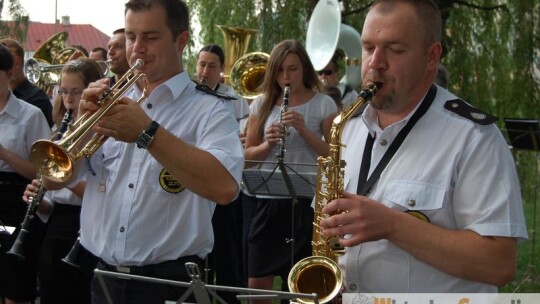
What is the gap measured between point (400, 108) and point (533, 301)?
142 cm

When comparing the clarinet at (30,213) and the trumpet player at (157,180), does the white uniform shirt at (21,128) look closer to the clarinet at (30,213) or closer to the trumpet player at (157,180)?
the clarinet at (30,213)

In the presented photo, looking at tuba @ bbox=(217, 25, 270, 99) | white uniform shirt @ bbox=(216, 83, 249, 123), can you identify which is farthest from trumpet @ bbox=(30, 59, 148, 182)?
tuba @ bbox=(217, 25, 270, 99)

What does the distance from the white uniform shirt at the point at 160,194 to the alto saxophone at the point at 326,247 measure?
535mm

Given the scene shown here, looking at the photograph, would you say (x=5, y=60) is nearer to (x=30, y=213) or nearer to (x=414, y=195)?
(x=30, y=213)

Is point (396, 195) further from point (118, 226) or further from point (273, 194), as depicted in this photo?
point (273, 194)

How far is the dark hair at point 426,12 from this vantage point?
302cm

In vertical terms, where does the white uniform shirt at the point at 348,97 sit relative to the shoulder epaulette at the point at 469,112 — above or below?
below

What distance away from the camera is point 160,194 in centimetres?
369

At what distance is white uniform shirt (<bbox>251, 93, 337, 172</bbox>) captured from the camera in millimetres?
6391

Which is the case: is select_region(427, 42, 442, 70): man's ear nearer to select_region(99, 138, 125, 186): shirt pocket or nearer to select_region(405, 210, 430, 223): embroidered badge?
select_region(405, 210, 430, 223): embroidered badge

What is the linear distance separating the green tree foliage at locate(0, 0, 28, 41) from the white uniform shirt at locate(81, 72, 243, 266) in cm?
825

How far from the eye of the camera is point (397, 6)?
9.90ft

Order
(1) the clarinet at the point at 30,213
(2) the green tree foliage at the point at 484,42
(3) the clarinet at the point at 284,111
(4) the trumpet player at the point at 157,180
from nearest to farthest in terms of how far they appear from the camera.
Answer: (4) the trumpet player at the point at 157,180
(1) the clarinet at the point at 30,213
(3) the clarinet at the point at 284,111
(2) the green tree foliage at the point at 484,42

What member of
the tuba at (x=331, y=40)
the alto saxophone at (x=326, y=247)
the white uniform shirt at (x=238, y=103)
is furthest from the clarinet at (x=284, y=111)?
the alto saxophone at (x=326, y=247)
